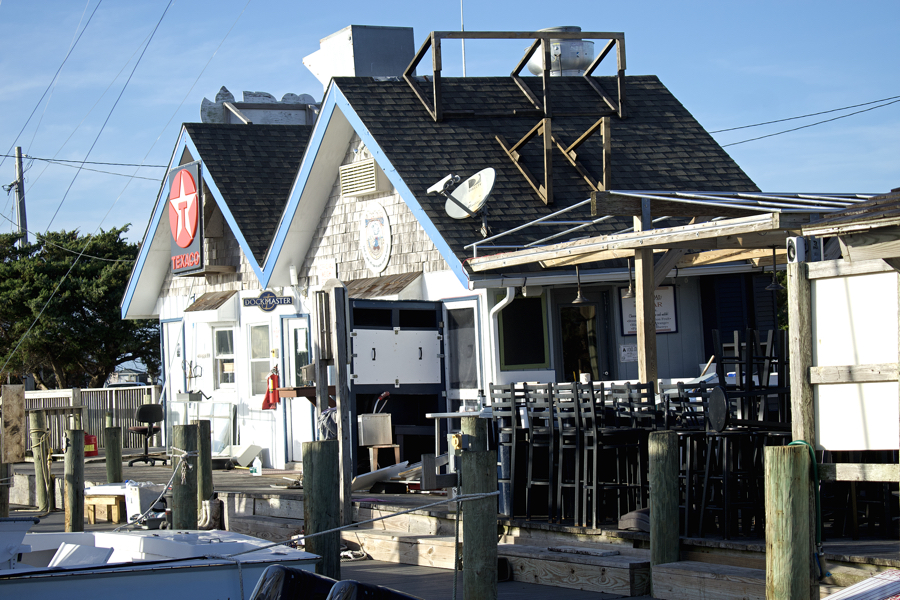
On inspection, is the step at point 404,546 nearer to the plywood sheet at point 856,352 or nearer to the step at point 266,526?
the step at point 266,526

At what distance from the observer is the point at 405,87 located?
16516mm

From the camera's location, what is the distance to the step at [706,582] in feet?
24.5

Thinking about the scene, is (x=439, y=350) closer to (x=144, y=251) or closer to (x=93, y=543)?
(x=93, y=543)

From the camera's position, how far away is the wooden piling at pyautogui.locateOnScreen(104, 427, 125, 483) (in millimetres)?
14242

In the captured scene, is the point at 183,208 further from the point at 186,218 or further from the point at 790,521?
the point at 790,521

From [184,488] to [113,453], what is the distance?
3402 millimetres

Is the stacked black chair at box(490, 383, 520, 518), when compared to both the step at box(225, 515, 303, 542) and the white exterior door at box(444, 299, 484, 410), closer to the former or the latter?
the step at box(225, 515, 303, 542)

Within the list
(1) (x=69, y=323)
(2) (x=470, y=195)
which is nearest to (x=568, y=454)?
(2) (x=470, y=195)

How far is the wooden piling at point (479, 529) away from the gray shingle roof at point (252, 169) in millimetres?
10942

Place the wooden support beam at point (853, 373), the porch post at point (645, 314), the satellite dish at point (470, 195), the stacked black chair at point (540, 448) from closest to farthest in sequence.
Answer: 1. the wooden support beam at point (853, 373)
2. the stacked black chair at point (540, 448)
3. the porch post at point (645, 314)
4. the satellite dish at point (470, 195)

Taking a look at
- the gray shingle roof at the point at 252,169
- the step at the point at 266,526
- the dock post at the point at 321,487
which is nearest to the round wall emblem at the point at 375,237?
the gray shingle roof at the point at 252,169

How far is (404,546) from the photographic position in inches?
417

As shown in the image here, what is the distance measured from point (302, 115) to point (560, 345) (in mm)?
10941

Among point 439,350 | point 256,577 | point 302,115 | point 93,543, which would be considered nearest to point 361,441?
point 439,350
